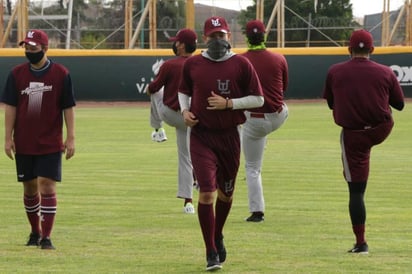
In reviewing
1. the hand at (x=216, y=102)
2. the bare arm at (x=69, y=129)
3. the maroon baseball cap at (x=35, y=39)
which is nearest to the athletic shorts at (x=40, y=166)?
the bare arm at (x=69, y=129)

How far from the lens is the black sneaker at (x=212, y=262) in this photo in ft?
29.1

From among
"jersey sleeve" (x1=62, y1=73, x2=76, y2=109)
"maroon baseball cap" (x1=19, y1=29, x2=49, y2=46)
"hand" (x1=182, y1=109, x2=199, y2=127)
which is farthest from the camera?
"jersey sleeve" (x1=62, y1=73, x2=76, y2=109)

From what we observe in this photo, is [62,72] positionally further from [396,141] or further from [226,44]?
[396,141]

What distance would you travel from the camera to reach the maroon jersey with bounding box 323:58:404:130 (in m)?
9.72

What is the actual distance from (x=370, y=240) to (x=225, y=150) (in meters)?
2.17

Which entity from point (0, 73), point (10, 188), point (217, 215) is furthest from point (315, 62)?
point (217, 215)

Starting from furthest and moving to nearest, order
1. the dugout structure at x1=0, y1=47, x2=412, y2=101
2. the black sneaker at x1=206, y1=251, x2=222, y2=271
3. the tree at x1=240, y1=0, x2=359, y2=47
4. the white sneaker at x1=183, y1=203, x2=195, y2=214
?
1. the tree at x1=240, y1=0, x2=359, y2=47
2. the dugout structure at x1=0, y1=47, x2=412, y2=101
3. the white sneaker at x1=183, y1=203, x2=195, y2=214
4. the black sneaker at x1=206, y1=251, x2=222, y2=271

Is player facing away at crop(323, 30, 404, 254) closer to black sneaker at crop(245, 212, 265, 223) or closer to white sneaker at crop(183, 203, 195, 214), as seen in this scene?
black sneaker at crop(245, 212, 265, 223)

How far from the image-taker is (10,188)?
15938mm

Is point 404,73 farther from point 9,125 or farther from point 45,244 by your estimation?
point 9,125

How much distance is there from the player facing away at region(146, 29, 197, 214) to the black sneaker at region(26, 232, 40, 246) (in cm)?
285

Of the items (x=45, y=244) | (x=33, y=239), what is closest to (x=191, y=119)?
(x=45, y=244)

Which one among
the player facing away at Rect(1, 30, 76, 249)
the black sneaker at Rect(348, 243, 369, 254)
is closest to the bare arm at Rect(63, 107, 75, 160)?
the player facing away at Rect(1, 30, 76, 249)

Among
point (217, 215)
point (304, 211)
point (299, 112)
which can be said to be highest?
point (217, 215)
